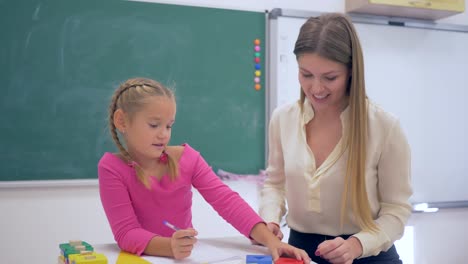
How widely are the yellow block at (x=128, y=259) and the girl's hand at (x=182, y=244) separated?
0.23 feet

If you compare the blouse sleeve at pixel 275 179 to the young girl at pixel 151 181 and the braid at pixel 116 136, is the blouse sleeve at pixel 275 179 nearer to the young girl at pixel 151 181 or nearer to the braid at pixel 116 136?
the young girl at pixel 151 181

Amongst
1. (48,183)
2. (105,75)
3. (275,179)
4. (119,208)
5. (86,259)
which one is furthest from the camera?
(105,75)

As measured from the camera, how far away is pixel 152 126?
1.34 m

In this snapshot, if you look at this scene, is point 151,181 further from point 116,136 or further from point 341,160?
point 341,160

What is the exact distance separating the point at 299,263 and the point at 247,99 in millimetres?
1980

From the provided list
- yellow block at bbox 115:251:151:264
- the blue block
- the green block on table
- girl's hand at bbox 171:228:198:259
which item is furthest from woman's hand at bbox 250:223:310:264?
the green block on table

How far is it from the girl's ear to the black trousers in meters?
0.60

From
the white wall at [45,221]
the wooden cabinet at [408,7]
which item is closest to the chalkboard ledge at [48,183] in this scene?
the white wall at [45,221]

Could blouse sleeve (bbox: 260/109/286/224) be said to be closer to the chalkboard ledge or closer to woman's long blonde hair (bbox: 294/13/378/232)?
woman's long blonde hair (bbox: 294/13/378/232)

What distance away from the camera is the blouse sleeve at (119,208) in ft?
4.14

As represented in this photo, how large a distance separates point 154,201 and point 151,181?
0.06m

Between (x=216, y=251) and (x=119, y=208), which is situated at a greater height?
(x=119, y=208)

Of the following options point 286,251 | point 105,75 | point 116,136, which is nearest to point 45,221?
point 105,75

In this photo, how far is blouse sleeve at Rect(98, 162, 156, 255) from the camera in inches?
49.7
